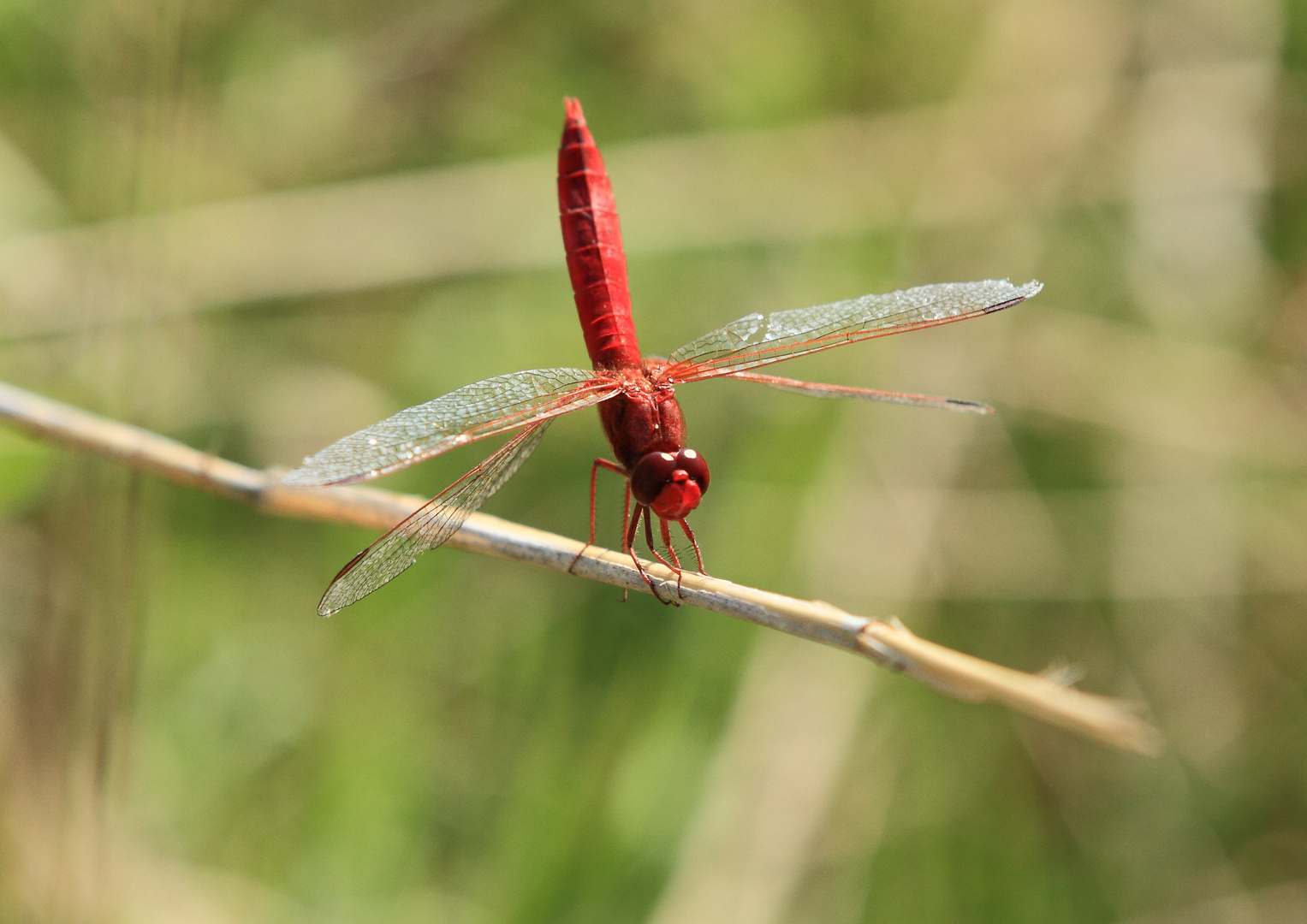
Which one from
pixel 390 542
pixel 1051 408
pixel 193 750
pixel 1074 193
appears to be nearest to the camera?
pixel 390 542

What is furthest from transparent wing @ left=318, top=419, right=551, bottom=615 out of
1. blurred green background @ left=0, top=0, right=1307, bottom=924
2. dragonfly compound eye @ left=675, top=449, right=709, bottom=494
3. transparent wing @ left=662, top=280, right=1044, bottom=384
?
blurred green background @ left=0, top=0, right=1307, bottom=924

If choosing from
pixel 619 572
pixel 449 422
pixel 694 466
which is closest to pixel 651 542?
pixel 694 466

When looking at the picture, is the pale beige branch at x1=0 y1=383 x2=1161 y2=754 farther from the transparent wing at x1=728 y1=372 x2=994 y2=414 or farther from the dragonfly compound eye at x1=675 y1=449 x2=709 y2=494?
the transparent wing at x1=728 y1=372 x2=994 y2=414

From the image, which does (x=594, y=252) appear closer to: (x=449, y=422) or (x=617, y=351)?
(x=617, y=351)

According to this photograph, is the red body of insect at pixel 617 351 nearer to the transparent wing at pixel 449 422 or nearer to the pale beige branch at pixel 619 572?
the transparent wing at pixel 449 422

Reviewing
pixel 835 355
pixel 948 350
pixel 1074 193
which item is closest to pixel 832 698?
pixel 835 355

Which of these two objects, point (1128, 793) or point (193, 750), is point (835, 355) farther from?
point (193, 750)

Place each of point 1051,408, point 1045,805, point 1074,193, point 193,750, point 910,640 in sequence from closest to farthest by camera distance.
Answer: point 910,640 → point 193,750 → point 1045,805 → point 1051,408 → point 1074,193
